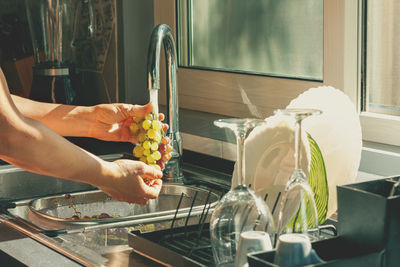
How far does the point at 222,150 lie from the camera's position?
1927 millimetres

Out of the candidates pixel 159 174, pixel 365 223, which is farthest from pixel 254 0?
pixel 365 223

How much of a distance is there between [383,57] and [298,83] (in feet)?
0.94

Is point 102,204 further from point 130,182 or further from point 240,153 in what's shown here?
point 240,153

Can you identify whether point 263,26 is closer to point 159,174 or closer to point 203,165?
point 203,165

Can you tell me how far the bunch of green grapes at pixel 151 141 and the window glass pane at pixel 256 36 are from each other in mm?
540

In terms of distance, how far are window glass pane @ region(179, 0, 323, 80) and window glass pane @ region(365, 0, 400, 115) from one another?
0.17 m

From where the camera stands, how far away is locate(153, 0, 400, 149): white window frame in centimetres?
167

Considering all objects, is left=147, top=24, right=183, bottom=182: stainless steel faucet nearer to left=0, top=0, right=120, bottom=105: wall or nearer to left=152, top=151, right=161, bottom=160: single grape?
left=152, top=151, right=161, bottom=160: single grape

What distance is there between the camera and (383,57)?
165cm

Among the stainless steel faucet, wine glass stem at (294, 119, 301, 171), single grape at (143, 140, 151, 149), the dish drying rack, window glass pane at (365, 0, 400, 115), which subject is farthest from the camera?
the stainless steel faucet

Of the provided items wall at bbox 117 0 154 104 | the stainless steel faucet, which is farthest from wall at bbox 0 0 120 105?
the stainless steel faucet

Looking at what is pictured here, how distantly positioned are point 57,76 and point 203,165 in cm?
66

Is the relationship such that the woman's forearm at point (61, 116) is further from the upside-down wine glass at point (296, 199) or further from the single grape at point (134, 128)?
→ the upside-down wine glass at point (296, 199)

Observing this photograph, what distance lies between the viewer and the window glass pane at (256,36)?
1.86 m
